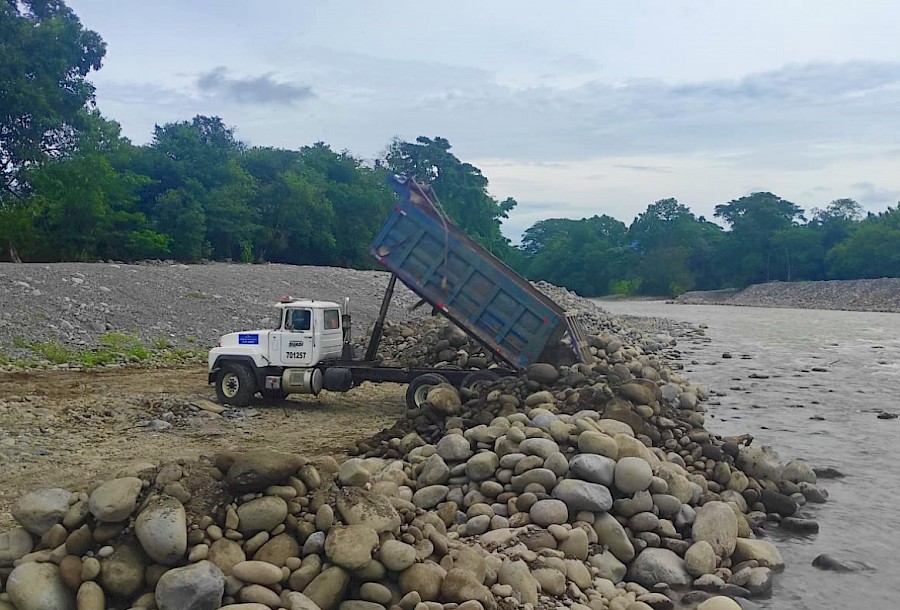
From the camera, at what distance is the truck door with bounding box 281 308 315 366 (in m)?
13.4

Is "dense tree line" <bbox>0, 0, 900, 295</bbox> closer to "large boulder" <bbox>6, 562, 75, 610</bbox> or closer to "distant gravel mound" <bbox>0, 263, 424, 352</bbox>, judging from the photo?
"distant gravel mound" <bbox>0, 263, 424, 352</bbox>

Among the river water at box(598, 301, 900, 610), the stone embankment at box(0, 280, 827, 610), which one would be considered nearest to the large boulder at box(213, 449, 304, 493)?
the stone embankment at box(0, 280, 827, 610)

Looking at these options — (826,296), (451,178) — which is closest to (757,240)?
(826,296)

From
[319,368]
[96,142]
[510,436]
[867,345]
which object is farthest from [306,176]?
[510,436]

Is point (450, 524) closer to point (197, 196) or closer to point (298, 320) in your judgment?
point (298, 320)

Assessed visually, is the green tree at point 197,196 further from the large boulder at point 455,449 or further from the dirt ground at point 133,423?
the large boulder at point 455,449

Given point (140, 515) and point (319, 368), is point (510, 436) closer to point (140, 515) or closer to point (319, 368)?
point (140, 515)

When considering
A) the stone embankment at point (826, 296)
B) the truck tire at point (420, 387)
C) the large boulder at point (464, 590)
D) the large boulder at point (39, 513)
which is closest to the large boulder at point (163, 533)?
the large boulder at point (39, 513)

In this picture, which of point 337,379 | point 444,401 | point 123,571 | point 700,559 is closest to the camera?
point 123,571

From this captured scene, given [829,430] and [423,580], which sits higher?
[423,580]

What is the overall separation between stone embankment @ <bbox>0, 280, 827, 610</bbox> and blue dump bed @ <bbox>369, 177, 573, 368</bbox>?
2.55 metres

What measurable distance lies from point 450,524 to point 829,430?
8.68m

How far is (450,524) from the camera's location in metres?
7.30

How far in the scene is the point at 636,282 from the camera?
10856 cm
